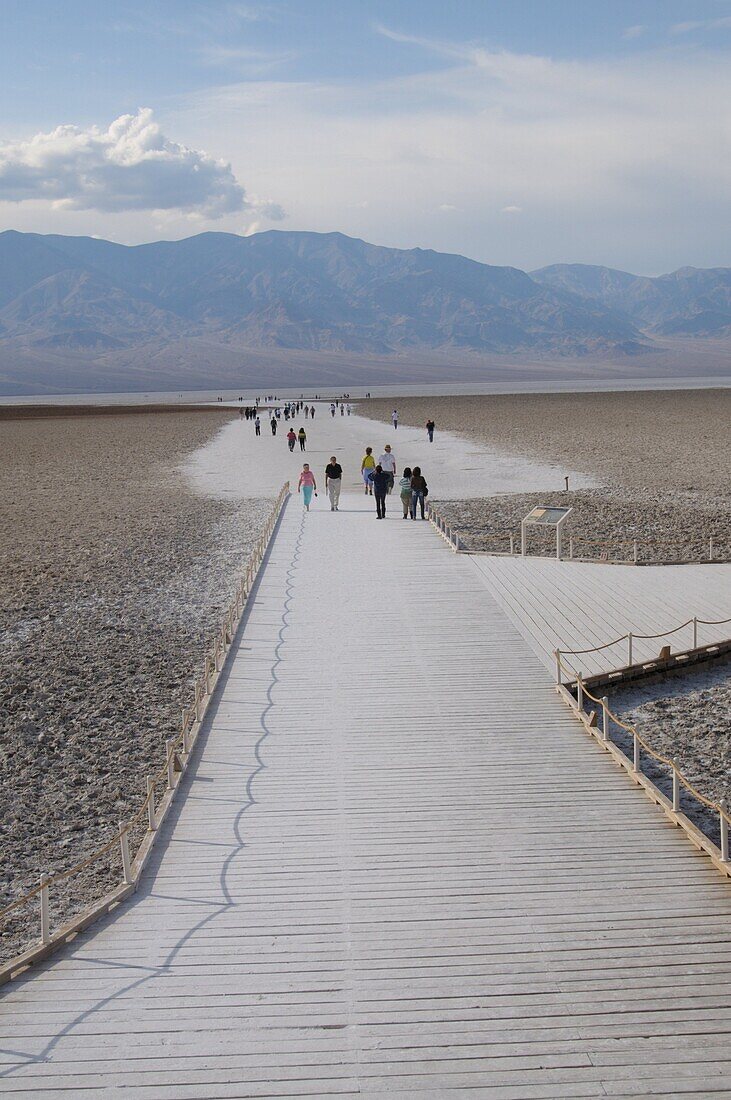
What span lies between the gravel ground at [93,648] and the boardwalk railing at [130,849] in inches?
10.0

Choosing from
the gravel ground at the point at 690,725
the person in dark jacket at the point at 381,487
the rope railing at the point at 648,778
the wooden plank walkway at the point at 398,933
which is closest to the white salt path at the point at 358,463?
the person in dark jacket at the point at 381,487

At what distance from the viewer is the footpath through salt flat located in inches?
231

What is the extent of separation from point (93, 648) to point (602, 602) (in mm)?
7416

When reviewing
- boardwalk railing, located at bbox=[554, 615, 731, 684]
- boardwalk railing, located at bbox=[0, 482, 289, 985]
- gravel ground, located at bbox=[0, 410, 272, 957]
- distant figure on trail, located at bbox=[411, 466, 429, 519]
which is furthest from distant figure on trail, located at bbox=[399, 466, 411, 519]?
boardwalk railing, located at bbox=[554, 615, 731, 684]

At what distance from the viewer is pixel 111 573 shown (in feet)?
68.3

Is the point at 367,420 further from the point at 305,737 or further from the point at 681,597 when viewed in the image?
the point at 305,737

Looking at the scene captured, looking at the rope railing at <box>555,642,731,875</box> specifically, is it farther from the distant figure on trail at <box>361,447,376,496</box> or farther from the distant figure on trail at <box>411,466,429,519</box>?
the distant figure on trail at <box>361,447,376,496</box>

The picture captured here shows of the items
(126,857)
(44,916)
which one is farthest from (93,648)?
(44,916)

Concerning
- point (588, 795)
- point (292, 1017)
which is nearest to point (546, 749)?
point (588, 795)

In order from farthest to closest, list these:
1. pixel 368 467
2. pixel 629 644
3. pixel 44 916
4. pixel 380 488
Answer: pixel 368 467 < pixel 380 488 < pixel 629 644 < pixel 44 916

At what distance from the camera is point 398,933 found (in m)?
7.13

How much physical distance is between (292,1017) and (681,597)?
1179 cm

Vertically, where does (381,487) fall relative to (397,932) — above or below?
above

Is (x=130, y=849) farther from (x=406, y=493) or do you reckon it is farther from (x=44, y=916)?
(x=406, y=493)
